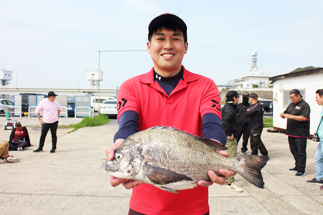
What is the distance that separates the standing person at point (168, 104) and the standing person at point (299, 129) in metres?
5.22

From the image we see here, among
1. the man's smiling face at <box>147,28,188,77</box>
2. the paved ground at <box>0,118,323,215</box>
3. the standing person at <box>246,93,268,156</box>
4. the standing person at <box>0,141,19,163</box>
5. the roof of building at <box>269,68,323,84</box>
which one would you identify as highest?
the roof of building at <box>269,68,323,84</box>

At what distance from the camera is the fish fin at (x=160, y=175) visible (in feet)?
4.79

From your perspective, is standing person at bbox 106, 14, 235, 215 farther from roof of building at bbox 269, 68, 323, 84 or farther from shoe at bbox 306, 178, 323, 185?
roof of building at bbox 269, 68, 323, 84

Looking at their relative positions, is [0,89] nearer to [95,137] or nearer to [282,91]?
[95,137]

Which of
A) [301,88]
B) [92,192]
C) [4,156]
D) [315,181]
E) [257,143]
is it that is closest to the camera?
[92,192]

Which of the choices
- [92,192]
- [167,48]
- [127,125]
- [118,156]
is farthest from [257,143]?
[118,156]

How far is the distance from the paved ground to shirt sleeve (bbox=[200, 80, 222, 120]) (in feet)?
9.26

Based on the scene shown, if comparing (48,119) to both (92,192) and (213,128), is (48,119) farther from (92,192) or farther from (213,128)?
(213,128)

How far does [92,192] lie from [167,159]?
149 inches

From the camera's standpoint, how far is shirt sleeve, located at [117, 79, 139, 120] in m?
1.82

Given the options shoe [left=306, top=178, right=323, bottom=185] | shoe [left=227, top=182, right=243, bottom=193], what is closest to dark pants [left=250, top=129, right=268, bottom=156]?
→ shoe [left=306, top=178, right=323, bottom=185]

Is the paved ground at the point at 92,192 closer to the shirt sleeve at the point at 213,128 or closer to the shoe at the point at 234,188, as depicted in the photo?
the shoe at the point at 234,188

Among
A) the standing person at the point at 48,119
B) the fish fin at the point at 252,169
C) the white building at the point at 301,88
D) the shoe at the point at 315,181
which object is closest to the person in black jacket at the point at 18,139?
the standing person at the point at 48,119

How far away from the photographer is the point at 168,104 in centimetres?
187
